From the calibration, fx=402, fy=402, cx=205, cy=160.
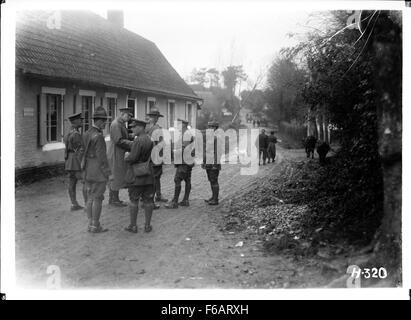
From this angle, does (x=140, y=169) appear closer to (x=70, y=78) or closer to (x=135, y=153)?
(x=135, y=153)

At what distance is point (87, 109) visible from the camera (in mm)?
13688

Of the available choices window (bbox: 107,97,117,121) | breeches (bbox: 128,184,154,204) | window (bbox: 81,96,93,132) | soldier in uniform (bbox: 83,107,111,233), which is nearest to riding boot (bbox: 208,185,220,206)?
breeches (bbox: 128,184,154,204)

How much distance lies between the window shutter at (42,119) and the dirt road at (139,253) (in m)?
2.95

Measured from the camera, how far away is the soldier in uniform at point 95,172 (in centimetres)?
675

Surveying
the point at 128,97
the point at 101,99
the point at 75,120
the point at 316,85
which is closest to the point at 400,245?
the point at 316,85

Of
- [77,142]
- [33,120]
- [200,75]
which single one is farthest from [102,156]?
[200,75]

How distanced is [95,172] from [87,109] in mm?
7526

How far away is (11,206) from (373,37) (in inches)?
189

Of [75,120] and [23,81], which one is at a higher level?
[23,81]

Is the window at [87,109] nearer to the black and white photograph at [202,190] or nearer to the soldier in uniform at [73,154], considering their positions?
the black and white photograph at [202,190]

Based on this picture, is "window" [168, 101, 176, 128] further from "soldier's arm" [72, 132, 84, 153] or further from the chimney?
"soldier's arm" [72, 132, 84, 153]

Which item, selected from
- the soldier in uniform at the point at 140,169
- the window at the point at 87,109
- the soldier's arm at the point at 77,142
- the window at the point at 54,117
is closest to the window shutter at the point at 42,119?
the window at the point at 54,117

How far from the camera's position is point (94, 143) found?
22.5 feet
